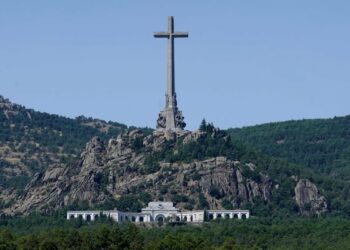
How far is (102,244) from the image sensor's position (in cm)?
19138

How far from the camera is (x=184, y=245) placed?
611 feet

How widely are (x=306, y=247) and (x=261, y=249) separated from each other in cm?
503

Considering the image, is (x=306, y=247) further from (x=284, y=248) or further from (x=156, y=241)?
(x=156, y=241)

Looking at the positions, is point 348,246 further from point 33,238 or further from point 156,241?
point 33,238

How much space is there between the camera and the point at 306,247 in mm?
196500

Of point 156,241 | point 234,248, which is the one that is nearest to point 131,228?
point 156,241

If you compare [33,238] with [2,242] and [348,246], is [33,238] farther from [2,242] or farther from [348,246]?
[348,246]

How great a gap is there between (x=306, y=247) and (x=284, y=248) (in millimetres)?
2572

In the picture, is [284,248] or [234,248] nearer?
[234,248]

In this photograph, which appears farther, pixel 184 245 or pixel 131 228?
pixel 131 228

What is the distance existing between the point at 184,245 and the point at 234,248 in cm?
595

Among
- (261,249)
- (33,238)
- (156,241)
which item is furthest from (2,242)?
(261,249)

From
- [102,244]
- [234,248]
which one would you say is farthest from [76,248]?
[234,248]

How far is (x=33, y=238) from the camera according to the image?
622 feet
